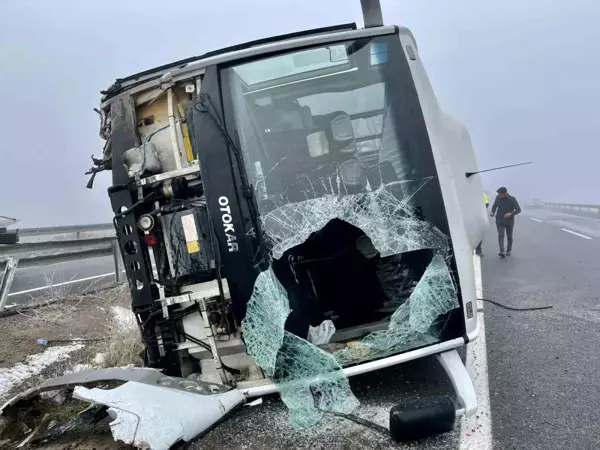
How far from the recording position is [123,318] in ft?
19.1

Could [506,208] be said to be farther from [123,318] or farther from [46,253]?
[46,253]

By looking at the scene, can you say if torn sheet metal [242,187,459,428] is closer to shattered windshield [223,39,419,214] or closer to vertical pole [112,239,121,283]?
shattered windshield [223,39,419,214]

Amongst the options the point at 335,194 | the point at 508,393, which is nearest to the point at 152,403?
the point at 335,194

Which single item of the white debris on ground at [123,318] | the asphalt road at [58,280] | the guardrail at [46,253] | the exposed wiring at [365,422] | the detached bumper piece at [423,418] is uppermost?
the guardrail at [46,253]

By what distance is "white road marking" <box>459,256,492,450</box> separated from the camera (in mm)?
2602

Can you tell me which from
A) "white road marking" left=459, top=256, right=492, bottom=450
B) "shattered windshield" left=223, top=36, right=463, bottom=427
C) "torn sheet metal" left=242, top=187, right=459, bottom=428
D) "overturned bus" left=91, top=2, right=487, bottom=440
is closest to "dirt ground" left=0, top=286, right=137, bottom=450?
"overturned bus" left=91, top=2, right=487, bottom=440

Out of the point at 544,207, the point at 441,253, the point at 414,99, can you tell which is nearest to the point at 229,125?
the point at 414,99

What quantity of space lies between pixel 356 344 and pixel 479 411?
82 cm

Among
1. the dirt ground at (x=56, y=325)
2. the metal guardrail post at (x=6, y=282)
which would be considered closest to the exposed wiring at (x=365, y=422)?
the dirt ground at (x=56, y=325)

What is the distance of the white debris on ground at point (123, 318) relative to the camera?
5.16 metres

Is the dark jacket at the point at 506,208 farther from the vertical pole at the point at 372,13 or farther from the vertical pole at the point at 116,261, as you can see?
the vertical pole at the point at 372,13

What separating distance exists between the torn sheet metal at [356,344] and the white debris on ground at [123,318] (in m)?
2.42

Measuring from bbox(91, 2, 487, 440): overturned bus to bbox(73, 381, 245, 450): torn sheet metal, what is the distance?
1.06ft

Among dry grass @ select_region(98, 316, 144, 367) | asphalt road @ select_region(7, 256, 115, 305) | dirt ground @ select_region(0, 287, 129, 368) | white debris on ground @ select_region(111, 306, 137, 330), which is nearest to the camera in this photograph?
dry grass @ select_region(98, 316, 144, 367)
